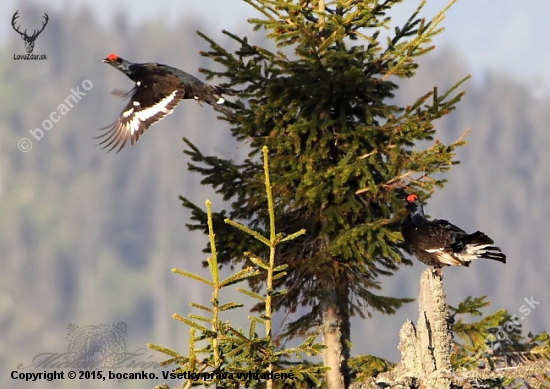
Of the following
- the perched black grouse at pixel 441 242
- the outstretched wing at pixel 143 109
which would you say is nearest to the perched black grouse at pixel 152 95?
the outstretched wing at pixel 143 109

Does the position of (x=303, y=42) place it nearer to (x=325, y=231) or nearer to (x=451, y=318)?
(x=325, y=231)

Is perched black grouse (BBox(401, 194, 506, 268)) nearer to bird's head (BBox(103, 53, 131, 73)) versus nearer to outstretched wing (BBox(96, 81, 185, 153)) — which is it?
outstretched wing (BBox(96, 81, 185, 153))

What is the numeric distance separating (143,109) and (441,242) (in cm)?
493

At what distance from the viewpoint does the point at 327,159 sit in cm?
1390

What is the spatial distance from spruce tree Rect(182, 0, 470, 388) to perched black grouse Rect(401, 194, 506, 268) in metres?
0.36

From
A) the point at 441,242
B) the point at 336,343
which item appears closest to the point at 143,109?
the point at 336,343

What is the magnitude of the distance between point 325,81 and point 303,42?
2.59 ft

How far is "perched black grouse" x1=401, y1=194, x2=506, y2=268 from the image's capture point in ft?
35.4

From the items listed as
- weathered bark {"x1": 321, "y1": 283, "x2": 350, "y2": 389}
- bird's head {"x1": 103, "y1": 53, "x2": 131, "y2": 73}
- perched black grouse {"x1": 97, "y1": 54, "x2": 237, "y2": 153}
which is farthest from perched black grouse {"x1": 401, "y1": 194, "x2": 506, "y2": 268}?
bird's head {"x1": 103, "y1": 53, "x2": 131, "y2": 73}

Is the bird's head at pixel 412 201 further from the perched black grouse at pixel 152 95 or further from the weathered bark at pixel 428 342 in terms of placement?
the perched black grouse at pixel 152 95

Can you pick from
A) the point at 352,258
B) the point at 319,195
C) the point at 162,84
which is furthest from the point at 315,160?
the point at 162,84

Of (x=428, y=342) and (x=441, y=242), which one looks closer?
(x=428, y=342)

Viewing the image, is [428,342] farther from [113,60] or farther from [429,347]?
[113,60]

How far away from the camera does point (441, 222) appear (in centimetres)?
1198
